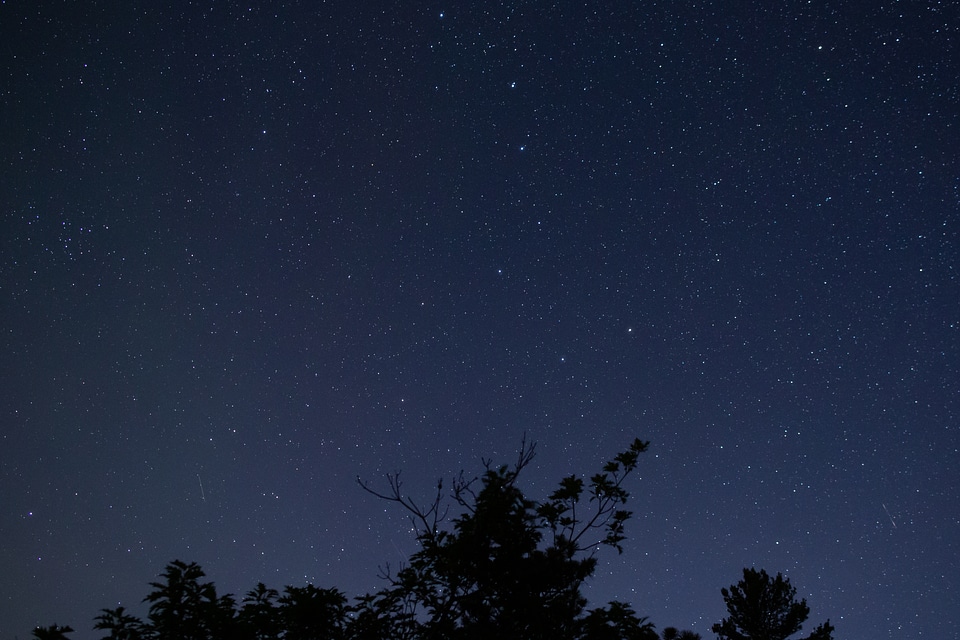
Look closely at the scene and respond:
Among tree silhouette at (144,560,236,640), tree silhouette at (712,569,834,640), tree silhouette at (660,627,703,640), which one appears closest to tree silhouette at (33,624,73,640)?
tree silhouette at (144,560,236,640)

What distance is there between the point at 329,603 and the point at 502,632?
166 centimetres

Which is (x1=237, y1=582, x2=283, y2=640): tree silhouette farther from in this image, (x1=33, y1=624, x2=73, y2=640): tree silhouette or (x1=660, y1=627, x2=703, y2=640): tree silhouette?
(x1=660, y1=627, x2=703, y2=640): tree silhouette

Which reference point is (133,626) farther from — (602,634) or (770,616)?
(770,616)

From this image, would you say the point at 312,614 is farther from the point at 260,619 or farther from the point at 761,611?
the point at 761,611

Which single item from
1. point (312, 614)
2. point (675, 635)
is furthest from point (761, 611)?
point (312, 614)

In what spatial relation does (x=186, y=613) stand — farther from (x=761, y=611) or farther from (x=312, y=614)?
(x=761, y=611)

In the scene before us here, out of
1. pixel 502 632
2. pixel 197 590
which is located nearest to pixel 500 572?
pixel 502 632

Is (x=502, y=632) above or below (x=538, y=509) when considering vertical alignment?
below

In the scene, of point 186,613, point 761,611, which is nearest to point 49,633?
point 186,613

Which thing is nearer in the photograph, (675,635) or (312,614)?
(312,614)

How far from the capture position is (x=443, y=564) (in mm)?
5148

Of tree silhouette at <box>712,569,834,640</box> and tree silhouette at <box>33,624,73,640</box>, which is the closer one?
tree silhouette at <box>33,624,73,640</box>

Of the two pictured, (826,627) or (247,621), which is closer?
(247,621)

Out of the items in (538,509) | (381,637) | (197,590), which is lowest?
(381,637)
